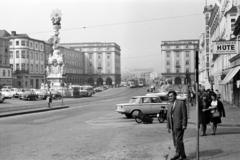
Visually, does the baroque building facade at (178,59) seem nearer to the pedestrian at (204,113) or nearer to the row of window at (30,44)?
the row of window at (30,44)

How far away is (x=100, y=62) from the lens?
17925cm

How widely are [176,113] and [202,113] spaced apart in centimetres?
581

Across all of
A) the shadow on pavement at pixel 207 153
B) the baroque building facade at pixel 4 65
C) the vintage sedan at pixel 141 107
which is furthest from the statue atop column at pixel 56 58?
the shadow on pavement at pixel 207 153

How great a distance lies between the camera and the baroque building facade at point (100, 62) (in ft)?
576

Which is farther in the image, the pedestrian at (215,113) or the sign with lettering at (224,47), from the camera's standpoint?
the pedestrian at (215,113)

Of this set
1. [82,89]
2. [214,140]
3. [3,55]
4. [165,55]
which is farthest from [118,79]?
[214,140]

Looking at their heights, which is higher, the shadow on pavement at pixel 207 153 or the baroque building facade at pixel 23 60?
the baroque building facade at pixel 23 60

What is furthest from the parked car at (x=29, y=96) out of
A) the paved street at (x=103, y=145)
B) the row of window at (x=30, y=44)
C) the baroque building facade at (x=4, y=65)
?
the row of window at (x=30, y=44)

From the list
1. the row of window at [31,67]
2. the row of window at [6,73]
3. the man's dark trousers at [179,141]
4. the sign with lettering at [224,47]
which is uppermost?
the row of window at [31,67]

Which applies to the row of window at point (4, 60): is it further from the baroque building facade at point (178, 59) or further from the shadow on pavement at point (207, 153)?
the shadow on pavement at point (207, 153)

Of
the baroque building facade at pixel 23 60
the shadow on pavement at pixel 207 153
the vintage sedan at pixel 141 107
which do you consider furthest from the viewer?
the baroque building facade at pixel 23 60

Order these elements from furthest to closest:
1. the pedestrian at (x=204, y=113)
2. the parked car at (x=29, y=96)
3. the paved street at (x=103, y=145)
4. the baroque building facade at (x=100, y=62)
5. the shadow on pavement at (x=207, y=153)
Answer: the baroque building facade at (x=100, y=62) < the parked car at (x=29, y=96) < the pedestrian at (x=204, y=113) < the paved street at (x=103, y=145) < the shadow on pavement at (x=207, y=153)

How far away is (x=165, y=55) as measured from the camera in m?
176

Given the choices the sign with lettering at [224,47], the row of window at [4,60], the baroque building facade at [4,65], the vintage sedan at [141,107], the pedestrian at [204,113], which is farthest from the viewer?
the row of window at [4,60]
